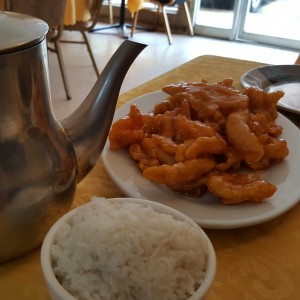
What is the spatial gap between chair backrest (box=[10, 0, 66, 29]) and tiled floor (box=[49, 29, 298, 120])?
0.45 metres

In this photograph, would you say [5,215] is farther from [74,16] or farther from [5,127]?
[74,16]

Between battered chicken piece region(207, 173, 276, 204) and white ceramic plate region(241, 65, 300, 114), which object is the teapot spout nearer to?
battered chicken piece region(207, 173, 276, 204)

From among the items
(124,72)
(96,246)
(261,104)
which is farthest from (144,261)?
(261,104)

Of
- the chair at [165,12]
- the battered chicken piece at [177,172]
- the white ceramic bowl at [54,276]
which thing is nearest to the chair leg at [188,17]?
the chair at [165,12]

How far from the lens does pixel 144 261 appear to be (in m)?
0.34

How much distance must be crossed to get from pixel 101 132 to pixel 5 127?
0.45 ft

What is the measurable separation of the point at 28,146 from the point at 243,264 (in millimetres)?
268

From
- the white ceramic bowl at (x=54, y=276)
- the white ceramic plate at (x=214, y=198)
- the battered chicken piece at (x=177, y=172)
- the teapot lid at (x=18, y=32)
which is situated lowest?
the white ceramic plate at (x=214, y=198)

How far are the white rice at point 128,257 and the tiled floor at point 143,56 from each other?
72.3 inches

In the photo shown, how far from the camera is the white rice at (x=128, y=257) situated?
334mm

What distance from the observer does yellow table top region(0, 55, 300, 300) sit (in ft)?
1.44

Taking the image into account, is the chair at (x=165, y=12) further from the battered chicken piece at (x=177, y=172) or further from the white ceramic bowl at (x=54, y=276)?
the white ceramic bowl at (x=54, y=276)

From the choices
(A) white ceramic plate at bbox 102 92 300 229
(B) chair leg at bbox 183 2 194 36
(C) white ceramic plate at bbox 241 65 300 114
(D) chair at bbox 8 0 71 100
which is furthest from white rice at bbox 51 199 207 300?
(B) chair leg at bbox 183 2 194 36

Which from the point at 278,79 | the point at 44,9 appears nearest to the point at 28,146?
the point at 278,79
